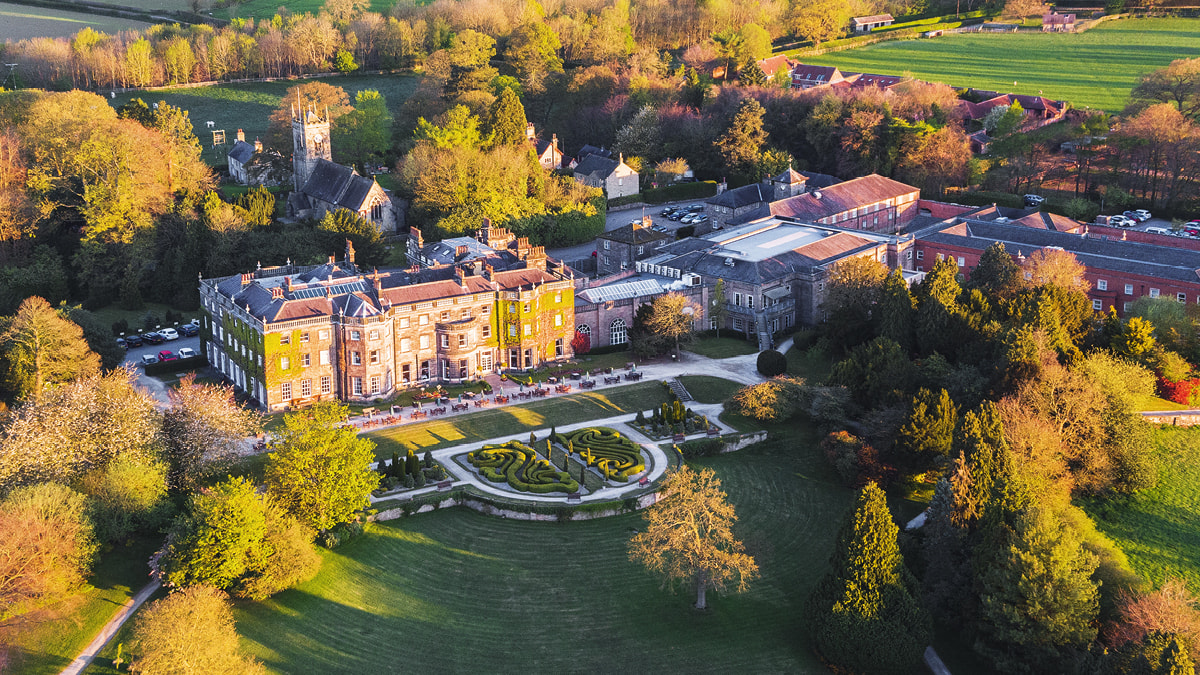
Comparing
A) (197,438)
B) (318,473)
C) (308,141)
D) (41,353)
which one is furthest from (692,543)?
(308,141)

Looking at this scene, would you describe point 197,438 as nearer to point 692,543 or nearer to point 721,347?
point 692,543

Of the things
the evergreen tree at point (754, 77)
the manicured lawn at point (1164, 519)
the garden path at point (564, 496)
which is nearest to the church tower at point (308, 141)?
the garden path at point (564, 496)

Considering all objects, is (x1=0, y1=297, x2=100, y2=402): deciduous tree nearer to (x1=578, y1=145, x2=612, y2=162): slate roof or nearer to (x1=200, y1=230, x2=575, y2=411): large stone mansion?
(x1=200, y1=230, x2=575, y2=411): large stone mansion

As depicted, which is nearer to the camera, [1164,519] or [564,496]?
[1164,519]

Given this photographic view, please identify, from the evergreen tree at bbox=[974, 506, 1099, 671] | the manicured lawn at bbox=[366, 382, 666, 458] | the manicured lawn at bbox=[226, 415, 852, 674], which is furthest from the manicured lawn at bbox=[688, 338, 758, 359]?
the evergreen tree at bbox=[974, 506, 1099, 671]

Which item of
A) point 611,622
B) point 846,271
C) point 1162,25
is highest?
point 1162,25

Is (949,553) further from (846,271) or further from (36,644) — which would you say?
(36,644)

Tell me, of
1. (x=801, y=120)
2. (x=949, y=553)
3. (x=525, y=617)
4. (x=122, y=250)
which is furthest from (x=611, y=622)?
(x=801, y=120)

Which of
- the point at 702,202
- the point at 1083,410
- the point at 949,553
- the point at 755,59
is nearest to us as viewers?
the point at 949,553
